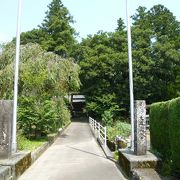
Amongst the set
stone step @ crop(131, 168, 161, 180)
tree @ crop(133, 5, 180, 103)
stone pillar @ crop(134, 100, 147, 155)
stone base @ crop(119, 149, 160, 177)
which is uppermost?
tree @ crop(133, 5, 180, 103)

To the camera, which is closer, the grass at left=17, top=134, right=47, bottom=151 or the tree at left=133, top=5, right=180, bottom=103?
the grass at left=17, top=134, right=47, bottom=151

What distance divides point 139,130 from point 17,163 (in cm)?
355

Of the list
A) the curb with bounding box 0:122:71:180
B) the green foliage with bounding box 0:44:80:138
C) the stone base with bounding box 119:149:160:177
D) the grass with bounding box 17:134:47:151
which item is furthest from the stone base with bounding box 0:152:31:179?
the green foliage with bounding box 0:44:80:138

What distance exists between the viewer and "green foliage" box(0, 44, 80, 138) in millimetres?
A: 18656

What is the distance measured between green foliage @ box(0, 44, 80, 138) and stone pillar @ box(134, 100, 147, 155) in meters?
8.88

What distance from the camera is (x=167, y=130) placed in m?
9.57

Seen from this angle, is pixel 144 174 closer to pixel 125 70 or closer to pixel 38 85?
pixel 38 85

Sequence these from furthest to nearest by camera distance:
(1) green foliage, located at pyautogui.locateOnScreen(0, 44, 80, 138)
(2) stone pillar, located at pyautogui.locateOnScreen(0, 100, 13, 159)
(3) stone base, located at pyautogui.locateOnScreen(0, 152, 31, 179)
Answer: (1) green foliage, located at pyautogui.locateOnScreen(0, 44, 80, 138)
(2) stone pillar, located at pyautogui.locateOnScreen(0, 100, 13, 159)
(3) stone base, located at pyautogui.locateOnScreen(0, 152, 31, 179)

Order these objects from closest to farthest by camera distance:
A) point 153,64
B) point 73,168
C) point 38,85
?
point 73,168, point 38,85, point 153,64

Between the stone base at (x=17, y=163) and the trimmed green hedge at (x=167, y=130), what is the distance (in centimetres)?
399

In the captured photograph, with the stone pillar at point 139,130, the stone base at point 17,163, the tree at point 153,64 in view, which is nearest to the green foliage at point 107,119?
the tree at point 153,64

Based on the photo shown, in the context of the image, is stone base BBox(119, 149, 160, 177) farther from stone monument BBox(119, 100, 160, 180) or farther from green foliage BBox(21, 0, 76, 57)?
green foliage BBox(21, 0, 76, 57)

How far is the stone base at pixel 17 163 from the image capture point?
9109 millimetres

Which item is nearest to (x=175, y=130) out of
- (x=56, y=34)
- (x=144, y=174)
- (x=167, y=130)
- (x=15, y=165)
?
(x=144, y=174)
